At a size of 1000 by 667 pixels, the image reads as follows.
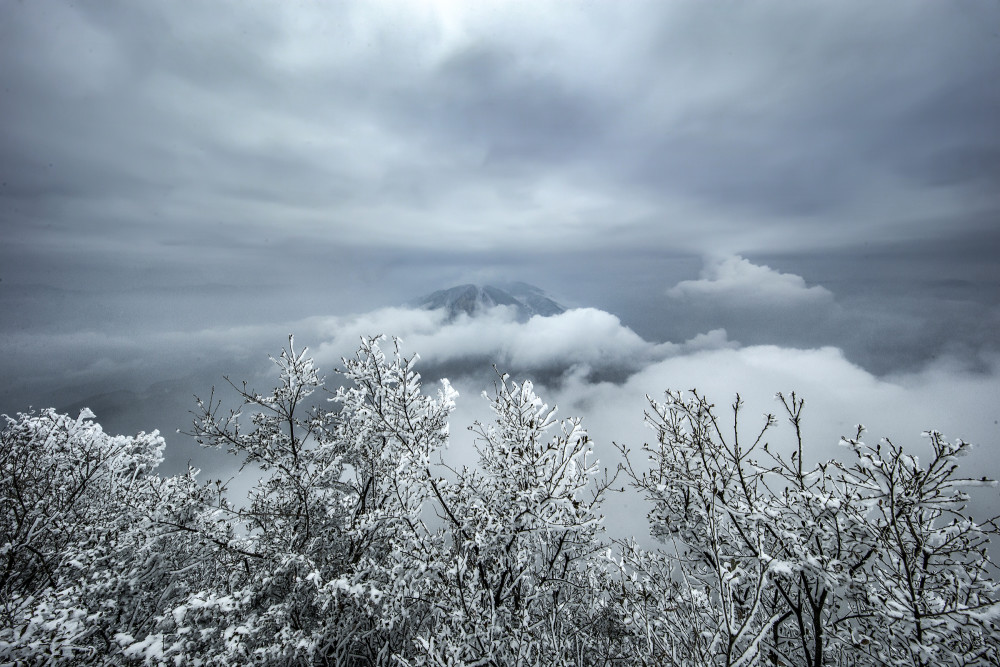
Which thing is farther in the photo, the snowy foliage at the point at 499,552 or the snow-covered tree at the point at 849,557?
the snowy foliage at the point at 499,552

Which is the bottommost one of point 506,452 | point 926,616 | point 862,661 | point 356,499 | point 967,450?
point 862,661

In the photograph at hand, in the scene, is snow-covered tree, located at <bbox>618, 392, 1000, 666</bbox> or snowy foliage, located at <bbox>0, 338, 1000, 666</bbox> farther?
snowy foliage, located at <bbox>0, 338, 1000, 666</bbox>

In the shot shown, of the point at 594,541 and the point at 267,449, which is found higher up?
the point at 267,449

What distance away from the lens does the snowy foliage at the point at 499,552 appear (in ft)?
16.9

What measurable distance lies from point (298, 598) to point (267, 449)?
3.17 meters

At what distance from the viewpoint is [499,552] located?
6812 millimetres

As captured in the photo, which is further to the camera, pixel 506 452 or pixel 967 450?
pixel 506 452

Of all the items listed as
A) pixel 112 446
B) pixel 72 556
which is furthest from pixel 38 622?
pixel 112 446

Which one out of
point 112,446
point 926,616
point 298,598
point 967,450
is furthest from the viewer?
point 112,446

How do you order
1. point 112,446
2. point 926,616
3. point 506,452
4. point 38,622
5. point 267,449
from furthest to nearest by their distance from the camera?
point 112,446 → point 267,449 → point 506,452 → point 38,622 → point 926,616

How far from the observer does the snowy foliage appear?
5137 mm

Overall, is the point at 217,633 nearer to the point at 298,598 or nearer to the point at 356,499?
the point at 298,598

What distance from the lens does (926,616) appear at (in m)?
4.37

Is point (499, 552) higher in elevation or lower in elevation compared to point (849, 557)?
lower
